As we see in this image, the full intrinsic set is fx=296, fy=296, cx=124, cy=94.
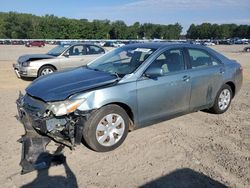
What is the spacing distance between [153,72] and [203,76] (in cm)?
145

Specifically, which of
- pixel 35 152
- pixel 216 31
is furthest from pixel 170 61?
pixel 216 31

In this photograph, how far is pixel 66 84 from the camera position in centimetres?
472

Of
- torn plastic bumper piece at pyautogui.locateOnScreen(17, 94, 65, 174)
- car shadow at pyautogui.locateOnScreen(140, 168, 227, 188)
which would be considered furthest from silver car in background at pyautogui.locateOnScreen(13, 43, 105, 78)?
car shadow at pyautogui.locateOnScreen(140, 168, 227, 188)

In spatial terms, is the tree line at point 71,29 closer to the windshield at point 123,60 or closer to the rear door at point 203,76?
the windshield at point 123,60

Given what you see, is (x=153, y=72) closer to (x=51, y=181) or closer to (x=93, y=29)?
(x=51, y=181)

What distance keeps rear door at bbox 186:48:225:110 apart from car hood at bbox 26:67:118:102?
5.81 ft

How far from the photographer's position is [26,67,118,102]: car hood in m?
4.44

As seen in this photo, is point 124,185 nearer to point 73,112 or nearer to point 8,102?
point 73,112

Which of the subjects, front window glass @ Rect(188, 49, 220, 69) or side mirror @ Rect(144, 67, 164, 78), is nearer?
side mirror @ Rect(144, 67, 164, 78)

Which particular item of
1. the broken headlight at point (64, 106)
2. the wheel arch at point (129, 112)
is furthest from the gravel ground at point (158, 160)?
the broken headlight at point (64, 106)

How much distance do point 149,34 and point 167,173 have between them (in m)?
123

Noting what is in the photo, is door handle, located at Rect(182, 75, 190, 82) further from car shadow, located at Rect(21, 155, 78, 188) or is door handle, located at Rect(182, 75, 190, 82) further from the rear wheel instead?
the rear wheel

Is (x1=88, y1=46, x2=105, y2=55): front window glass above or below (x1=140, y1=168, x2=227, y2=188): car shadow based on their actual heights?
above

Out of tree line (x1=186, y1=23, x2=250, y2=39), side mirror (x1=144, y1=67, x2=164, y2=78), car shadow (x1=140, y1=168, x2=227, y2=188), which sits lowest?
tree line (x1=186, y1=23, x2=250, y2=39)
